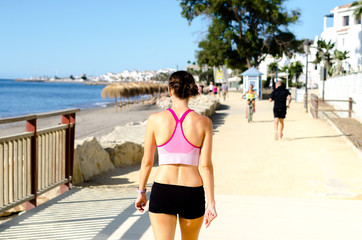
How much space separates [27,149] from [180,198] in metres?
2.89

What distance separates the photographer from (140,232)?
14.0ft

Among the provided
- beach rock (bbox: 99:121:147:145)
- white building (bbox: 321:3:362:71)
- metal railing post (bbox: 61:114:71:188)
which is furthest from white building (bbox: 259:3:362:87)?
metal railing post (bbox: 61:114:71:188)

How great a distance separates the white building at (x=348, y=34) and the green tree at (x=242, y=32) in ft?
35.9

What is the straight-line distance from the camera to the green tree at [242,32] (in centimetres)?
4331

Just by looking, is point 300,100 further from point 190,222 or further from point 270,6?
point 190,222

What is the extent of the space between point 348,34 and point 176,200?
5972 centimetres

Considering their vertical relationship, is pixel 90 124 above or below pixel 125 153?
below

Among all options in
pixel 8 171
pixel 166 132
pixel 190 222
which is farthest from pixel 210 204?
pixel 8 171

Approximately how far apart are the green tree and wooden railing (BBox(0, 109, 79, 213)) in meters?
38.6

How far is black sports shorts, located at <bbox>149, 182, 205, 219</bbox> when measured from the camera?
2635 millimetres

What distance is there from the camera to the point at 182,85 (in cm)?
271

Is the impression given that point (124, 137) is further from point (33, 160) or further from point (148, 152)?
point (148, 152)

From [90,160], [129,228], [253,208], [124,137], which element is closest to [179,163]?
[129,228]

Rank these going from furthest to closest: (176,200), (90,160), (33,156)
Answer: (90,160) → (33,156) → (176,200)
